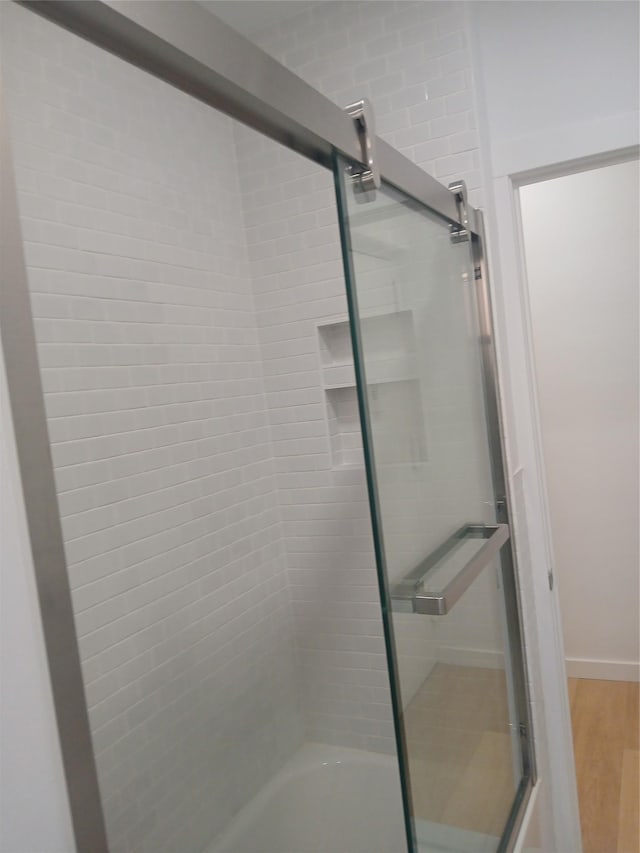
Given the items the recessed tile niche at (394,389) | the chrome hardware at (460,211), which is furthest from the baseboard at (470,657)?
the chrome hardware at (460,211)

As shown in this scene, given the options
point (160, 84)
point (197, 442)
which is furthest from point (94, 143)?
point (197, 442)

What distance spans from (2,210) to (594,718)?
10.9ft

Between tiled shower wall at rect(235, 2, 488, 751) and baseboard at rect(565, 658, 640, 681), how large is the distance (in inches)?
56.8

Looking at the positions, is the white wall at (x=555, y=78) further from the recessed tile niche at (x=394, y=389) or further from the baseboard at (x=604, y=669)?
the baseboard at (x=604, y=669)

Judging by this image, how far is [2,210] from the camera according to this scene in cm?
68

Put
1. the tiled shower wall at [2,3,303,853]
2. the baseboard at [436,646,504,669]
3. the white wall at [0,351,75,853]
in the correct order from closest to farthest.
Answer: the white wall at [0,351,75,853] < the baseboard at [436,646,504,669] < the tiled shower wall at [2,3,303,853]

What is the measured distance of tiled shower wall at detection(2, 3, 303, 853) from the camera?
175cm

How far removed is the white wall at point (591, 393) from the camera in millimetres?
3268

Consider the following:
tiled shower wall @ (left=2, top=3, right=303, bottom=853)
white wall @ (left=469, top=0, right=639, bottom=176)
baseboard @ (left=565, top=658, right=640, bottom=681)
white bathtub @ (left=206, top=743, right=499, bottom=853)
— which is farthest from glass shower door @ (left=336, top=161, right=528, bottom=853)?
baseboard @ (left=565, top=658, right=640, bottom=681)

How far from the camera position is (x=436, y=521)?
5.28 feet

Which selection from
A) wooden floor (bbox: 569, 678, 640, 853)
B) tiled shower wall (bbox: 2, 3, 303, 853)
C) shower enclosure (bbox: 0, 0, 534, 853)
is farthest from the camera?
wooden floor (bbox: 569, 678, 640, 853)

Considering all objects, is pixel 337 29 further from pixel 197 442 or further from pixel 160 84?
pixel 197 442

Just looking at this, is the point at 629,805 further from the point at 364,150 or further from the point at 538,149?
the point at 364,150

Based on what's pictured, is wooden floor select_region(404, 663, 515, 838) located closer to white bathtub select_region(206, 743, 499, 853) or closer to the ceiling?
white bathtub select_region(206, 743, 499, 853)
